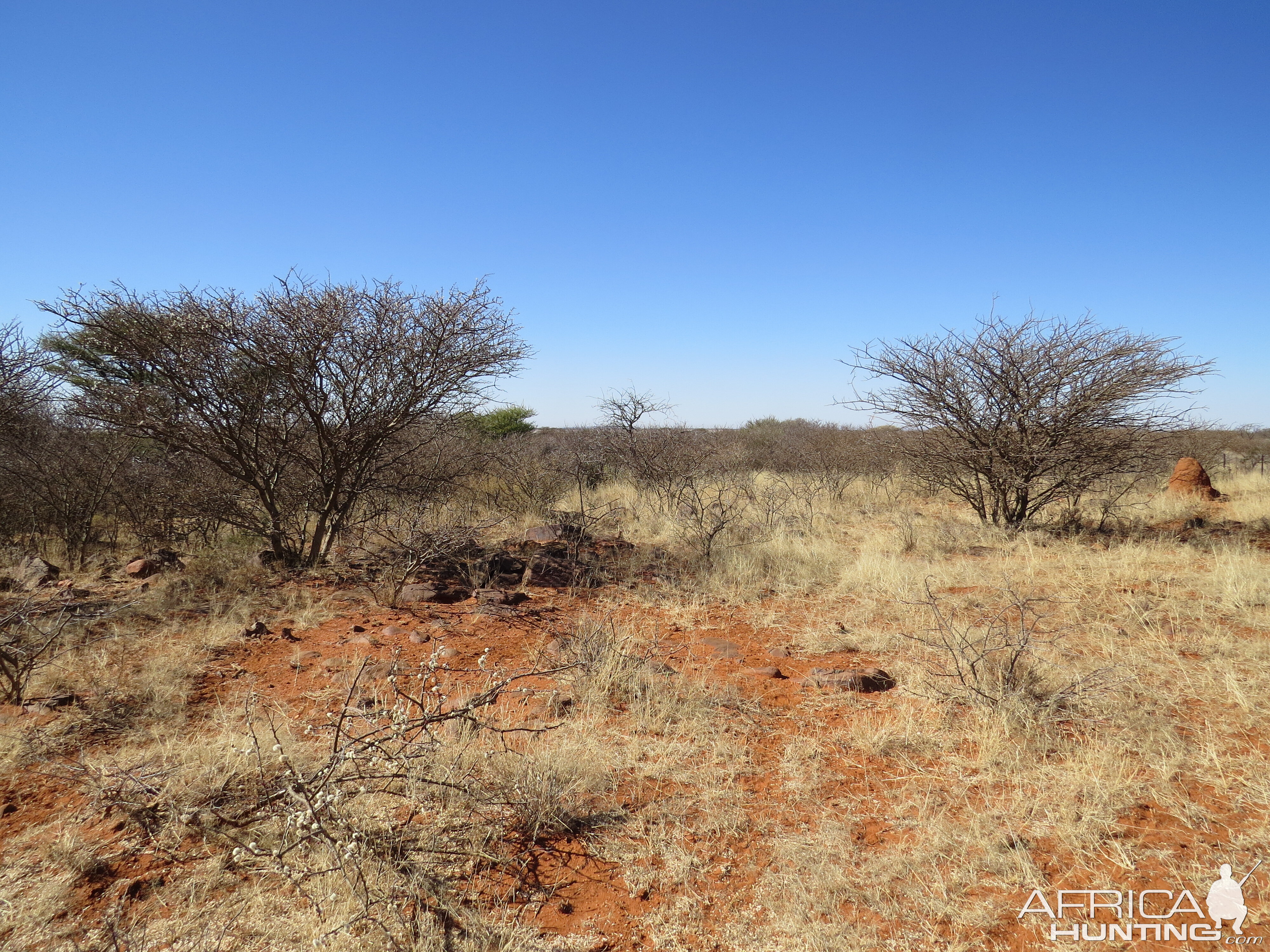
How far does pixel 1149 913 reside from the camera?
7.91 feet

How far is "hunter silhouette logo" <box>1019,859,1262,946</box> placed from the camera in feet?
7.58

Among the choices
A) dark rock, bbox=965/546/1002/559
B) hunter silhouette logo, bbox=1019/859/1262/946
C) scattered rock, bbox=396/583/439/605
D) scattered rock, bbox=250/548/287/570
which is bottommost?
hunter silhouette logo, bbox=1019/859/1262/946

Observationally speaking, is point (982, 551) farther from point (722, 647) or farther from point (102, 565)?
point (102, 565)

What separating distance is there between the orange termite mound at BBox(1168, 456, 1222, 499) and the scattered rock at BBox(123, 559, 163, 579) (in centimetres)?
1692

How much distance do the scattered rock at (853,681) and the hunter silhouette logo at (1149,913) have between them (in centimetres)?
Answer: 202

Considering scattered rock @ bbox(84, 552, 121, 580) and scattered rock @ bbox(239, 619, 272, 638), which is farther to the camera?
scattered rock @ bbox(84, 552, 121, 580)

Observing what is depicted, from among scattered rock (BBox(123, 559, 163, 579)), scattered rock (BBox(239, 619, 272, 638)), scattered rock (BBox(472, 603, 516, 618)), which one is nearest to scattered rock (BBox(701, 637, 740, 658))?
scattered rock (BBox(472, 603, 516, 618))

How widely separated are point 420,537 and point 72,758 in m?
3.94

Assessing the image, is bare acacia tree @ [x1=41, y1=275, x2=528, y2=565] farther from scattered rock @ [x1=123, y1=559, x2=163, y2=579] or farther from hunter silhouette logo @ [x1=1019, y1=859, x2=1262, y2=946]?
hunter silhouette logo @ [x1=1019, y1=859, x2=1262, y2=946]

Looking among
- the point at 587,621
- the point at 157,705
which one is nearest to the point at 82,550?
the point at 157,705

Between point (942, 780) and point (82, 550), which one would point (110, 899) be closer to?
point (942, 780)

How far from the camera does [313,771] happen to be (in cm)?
323

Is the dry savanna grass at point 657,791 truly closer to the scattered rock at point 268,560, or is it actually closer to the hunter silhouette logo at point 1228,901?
the hunter silhouette logo at point 1228,901

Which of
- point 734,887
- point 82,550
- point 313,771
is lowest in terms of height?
point 734,887
